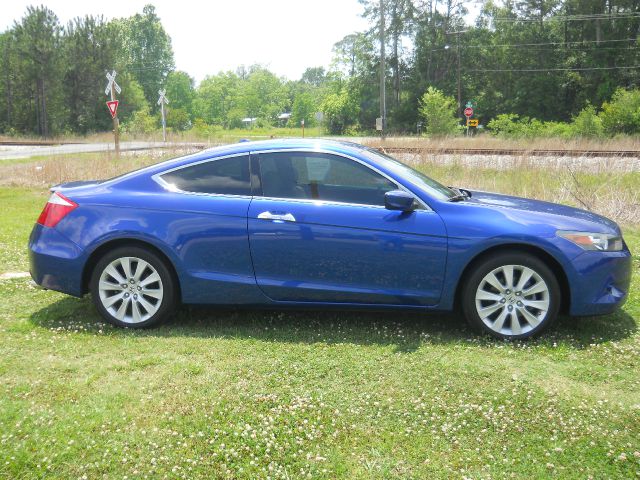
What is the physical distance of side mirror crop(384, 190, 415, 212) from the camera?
4.48 metres

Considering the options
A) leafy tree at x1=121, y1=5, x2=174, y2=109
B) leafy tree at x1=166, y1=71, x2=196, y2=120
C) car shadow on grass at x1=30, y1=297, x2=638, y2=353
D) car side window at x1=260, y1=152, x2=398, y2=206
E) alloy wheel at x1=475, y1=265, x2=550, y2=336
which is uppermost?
leafy tree at x1=121, y1=5, x2=174, y2=109

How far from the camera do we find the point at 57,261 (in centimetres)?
484

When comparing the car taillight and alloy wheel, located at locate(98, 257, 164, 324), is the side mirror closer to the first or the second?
alloy wheel, located at locate(98, 257, 164, 324)

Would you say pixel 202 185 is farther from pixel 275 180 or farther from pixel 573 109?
pixel 573 109

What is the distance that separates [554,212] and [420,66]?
61565mm

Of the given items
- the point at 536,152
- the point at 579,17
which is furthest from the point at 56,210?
the point at 579,17

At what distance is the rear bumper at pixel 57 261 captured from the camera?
4809 millimetres

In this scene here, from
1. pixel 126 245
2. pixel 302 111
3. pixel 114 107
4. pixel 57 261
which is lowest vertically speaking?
pixel 57 261

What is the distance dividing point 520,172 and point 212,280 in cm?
934

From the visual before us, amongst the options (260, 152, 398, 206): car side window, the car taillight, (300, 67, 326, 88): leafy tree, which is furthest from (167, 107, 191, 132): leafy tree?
(300, 67, 326, 88): leafy tree

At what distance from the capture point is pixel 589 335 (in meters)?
4.70

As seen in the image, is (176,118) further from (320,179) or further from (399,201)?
(399,201)

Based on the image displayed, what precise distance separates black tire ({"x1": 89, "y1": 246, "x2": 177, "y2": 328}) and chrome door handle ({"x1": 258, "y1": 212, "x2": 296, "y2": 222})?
91 cm

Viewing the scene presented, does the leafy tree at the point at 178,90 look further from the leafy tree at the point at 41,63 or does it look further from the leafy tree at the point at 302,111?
the leafy tree at the point at 41,63
